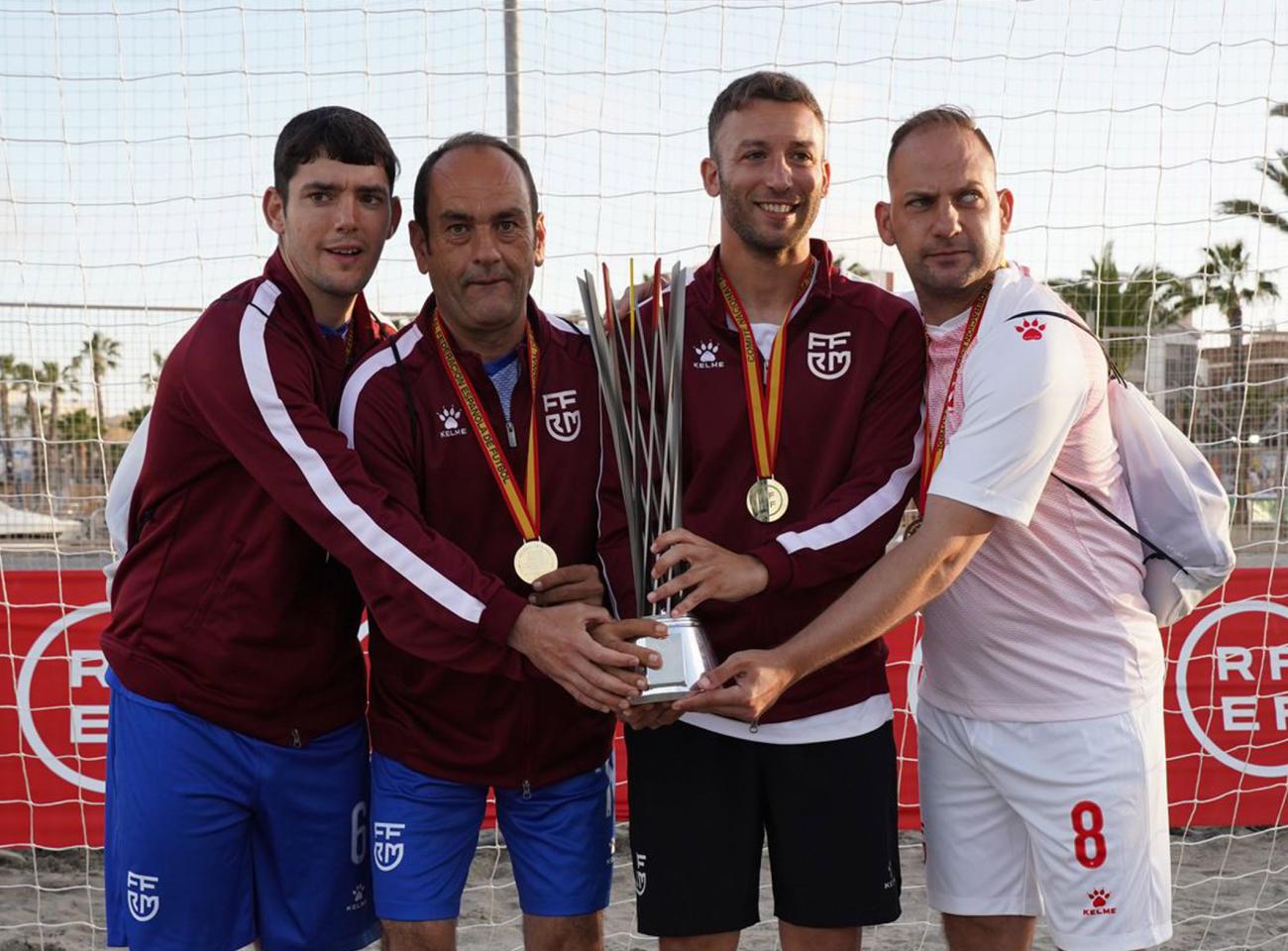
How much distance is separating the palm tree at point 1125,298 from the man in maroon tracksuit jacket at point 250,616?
3058mm

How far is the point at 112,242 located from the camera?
4820 mm

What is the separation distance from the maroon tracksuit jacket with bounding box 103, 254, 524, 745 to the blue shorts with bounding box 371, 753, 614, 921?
0.81 ft

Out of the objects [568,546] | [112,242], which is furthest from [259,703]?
[112,242]

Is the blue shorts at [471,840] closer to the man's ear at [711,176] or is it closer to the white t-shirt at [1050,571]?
the white t-shirt at [1050,571]

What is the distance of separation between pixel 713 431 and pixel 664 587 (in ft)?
1.16

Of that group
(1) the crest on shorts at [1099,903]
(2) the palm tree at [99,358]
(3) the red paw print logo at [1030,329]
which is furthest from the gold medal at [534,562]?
(2) the palm tree at [99,358]

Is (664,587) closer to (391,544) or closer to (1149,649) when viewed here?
(391,544)

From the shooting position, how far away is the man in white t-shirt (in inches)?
88.8

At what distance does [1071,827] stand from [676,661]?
2.67 feet

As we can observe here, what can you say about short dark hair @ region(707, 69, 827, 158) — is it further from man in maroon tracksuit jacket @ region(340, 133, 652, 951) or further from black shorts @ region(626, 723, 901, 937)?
black shorts @ region(626, 723, 901, 937)

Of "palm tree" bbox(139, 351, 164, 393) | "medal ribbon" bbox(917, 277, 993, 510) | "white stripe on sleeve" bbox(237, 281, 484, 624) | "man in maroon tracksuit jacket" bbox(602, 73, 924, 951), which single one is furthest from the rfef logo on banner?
"palm tree" bbox(139, 351, 164, 393)

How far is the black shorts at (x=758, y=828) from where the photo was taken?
243 cm

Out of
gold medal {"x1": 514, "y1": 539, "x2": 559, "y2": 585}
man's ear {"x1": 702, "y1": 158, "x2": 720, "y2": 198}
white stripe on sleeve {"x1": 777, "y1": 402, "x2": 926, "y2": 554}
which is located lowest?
gold medal {"x1": 514, "y1": 539, "x2": 559, "y2": 585}

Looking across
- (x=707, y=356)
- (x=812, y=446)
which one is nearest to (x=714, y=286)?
(x=707, y=356)
